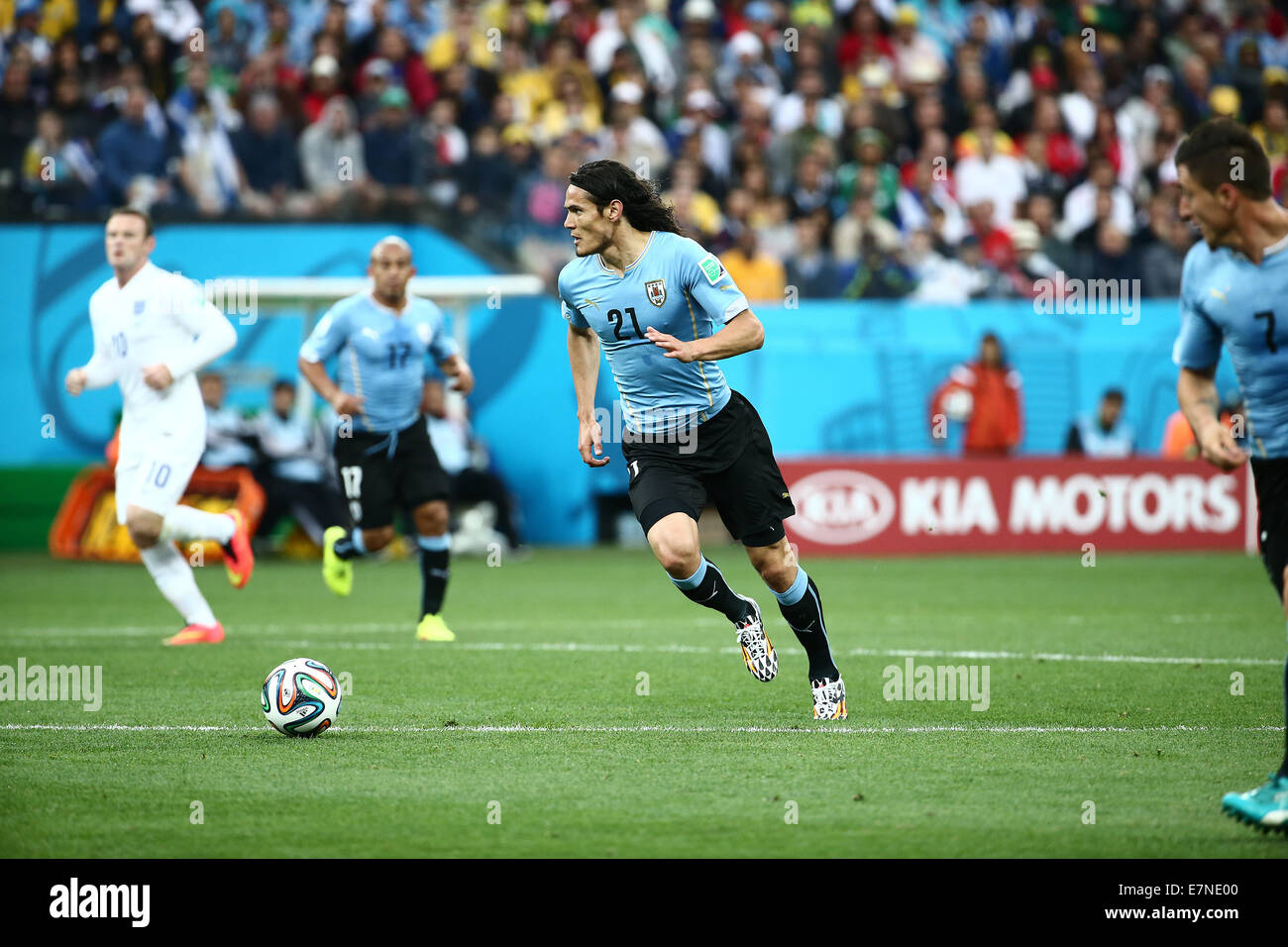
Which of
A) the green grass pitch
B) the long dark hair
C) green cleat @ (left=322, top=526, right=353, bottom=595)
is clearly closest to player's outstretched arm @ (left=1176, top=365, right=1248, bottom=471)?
the green grass pitch

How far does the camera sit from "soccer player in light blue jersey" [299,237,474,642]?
11398 mm

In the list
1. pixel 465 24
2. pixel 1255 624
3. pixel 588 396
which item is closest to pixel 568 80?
pixel 465 24

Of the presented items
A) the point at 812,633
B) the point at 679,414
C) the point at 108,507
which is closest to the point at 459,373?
the point at 679,414

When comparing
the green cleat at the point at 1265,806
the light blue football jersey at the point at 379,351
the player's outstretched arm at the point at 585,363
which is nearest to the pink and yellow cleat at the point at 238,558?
the light blue football jersey at the point at 379,351

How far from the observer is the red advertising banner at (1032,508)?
19.0 metres

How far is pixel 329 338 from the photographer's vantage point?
450 inches

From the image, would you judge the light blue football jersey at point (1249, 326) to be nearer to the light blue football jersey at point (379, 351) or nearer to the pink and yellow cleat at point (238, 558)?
the light blue football jersey at point (379, 351)

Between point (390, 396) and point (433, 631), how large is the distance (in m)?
1.56

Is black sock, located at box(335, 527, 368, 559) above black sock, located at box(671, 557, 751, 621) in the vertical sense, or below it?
above

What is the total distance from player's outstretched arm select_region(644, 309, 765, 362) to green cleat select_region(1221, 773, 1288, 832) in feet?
8.52

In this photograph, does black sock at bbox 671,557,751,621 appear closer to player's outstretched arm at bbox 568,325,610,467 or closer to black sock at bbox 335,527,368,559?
player's outstretched arm at bbox 568,325,610,467

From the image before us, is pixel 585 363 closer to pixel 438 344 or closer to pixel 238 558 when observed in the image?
pixel 438 344

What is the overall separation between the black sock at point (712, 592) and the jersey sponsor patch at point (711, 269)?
121 cm
